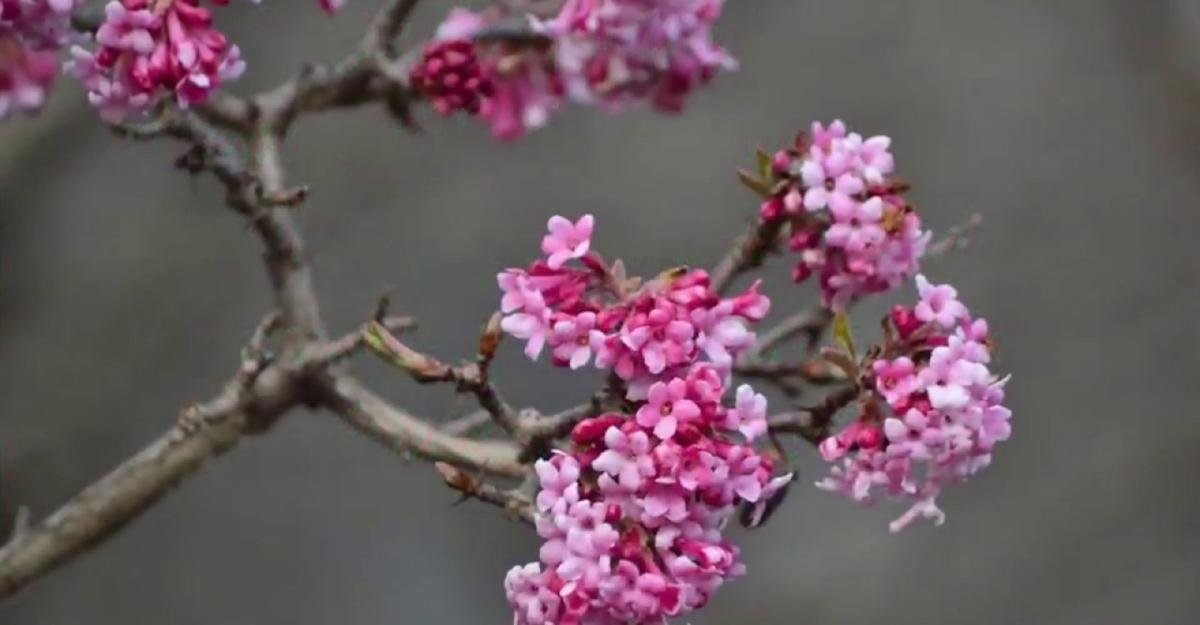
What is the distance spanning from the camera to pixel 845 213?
1.94 feet

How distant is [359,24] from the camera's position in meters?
1.53

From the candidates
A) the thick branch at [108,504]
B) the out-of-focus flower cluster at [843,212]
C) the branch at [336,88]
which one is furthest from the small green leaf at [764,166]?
the thick branch at [108,504]

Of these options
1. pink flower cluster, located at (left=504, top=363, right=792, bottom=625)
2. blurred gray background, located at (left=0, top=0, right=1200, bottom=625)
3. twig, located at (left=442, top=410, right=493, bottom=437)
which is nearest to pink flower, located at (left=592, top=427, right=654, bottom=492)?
pink flower cluster, located at (left=504, top=363, right=792, bottom=625)

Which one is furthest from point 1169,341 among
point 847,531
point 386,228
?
point 386,228

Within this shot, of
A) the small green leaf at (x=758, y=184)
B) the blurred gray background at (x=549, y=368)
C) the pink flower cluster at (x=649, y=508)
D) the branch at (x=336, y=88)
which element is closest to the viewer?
the pink flower cluster at (x=649, y=508)

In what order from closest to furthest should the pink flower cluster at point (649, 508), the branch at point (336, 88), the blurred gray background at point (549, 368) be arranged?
the pink flower cluster at point (649, 508) < the branch at point (336, 88) < the blurred gray background at point (549, 368)

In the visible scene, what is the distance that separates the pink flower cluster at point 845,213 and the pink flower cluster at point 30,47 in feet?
0.98

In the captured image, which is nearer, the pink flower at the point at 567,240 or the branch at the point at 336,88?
the pink flower at the point at 567,240

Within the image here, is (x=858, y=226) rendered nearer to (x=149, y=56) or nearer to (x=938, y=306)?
(x=938, y=306)

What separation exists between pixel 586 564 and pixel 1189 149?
1.28 meters

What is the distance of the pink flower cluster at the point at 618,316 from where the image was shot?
53cm

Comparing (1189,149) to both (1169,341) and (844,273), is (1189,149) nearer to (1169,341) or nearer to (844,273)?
(1169,341)

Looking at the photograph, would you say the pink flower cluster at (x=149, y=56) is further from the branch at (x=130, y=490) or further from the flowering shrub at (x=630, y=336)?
the branch at (x=130, y=490)

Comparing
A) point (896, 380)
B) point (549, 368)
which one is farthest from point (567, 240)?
point (549, 368)
